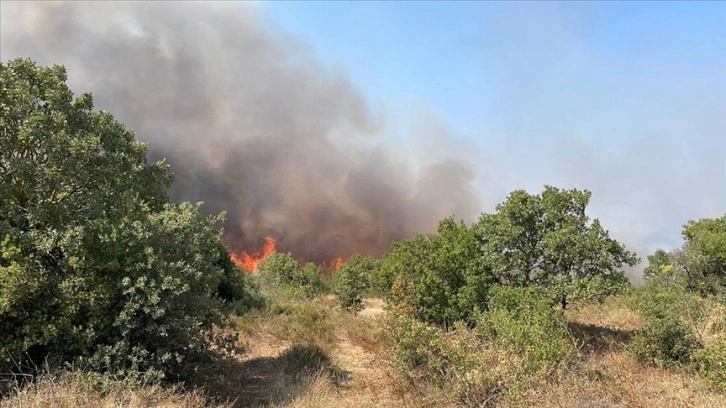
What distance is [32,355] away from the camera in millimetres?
9484

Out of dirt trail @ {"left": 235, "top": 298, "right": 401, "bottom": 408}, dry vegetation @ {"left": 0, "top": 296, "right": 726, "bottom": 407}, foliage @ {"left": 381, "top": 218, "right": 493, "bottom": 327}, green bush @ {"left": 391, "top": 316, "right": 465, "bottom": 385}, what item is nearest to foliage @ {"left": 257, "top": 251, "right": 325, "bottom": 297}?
dry vegetation @ {"left": 0, "top": 296, "right": 726, "bottom": 407}

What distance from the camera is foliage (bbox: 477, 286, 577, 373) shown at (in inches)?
397

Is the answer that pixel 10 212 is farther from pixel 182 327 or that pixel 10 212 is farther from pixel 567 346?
pixel 567 346

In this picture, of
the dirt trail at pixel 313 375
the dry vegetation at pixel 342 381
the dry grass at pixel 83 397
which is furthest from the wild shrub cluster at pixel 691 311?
the dry grass at pixel 83 397

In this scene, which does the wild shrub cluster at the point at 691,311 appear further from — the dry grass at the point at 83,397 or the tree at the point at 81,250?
the tree at the point at 81,250

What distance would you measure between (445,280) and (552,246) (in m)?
4.22

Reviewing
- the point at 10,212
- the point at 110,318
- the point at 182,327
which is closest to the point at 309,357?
the point at 182,327

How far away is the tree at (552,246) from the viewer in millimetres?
16391

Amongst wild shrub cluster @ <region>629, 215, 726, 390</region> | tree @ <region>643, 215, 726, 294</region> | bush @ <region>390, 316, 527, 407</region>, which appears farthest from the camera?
tree @ <region>643, 215, 726, 294</region>

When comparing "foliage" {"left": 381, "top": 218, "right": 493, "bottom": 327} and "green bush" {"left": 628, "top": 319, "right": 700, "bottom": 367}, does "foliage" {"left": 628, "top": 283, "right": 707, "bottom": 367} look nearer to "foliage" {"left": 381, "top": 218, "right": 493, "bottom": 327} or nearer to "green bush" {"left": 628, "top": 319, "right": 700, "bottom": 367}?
"green bush" {"left": 628, "top": 319, "right": 700, "bottom": 367}

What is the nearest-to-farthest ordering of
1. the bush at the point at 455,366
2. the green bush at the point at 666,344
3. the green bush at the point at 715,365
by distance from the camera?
the bush at the point at 455,366 < the green bush at the point at 715,365 < the green bush at the point at 666,344

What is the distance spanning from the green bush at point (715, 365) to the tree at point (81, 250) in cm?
1113

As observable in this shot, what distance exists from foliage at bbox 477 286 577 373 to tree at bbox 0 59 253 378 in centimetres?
722

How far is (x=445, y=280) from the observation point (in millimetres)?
18391
